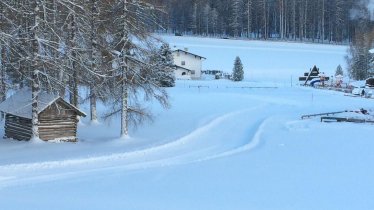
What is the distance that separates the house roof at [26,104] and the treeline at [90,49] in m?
0.52

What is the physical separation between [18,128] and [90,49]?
6.14m

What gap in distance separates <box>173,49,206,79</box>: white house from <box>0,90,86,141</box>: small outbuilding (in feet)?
172

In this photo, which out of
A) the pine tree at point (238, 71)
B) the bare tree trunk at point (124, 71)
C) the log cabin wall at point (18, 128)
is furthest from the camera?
the pine tree at point (238, 71)

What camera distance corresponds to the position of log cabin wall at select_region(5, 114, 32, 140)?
78.9 feet

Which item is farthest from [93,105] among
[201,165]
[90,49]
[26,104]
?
[201,165]

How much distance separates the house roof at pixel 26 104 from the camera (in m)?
23.9

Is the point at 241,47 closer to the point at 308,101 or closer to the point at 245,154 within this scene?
the point at 308,101

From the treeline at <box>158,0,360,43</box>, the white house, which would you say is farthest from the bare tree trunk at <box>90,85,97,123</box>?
the treeline at <box>158,0,360,43</box>

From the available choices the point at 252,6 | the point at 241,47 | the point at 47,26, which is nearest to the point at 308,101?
the point at 47,26

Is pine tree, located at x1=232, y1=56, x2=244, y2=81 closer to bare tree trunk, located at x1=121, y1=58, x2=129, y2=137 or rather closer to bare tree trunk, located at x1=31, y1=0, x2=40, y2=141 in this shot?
bare tree trunk, located at x1=121, y1=58, x2=129, y2=137

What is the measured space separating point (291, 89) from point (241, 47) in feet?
128

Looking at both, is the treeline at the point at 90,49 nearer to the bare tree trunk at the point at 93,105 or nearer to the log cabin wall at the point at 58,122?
the bare tree trunk at the point at 93,105

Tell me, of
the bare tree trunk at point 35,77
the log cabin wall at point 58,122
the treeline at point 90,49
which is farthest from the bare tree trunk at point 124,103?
the bare tree trunk at point 35,77

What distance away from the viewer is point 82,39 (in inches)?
1182
